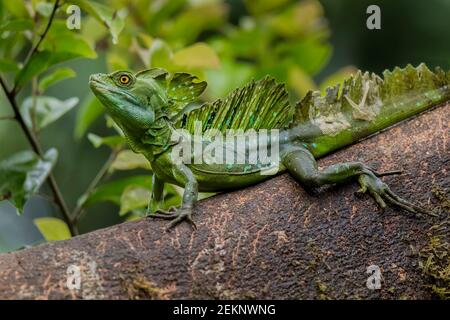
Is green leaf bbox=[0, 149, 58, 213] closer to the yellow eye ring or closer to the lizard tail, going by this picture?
the yellow eye ring

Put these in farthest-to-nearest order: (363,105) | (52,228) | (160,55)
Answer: (160,55) < (52,228) < (363,105)

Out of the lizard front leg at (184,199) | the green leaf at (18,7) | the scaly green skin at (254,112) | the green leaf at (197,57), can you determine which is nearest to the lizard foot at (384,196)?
the scaly green skin at (254,112)

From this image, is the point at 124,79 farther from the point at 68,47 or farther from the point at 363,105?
the point at 363,105

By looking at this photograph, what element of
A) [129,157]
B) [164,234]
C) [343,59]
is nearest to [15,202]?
[129,157]

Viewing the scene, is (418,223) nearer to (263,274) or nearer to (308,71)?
(263,274)

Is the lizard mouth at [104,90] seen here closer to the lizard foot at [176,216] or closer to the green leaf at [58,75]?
the green leaf at [58,75]

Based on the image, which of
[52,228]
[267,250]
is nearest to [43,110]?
[52,228]
